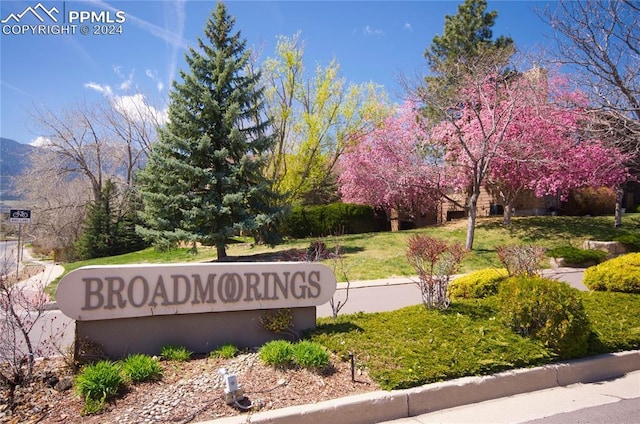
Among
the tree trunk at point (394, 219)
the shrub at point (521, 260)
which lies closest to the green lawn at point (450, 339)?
the shrub at point (521, 260)

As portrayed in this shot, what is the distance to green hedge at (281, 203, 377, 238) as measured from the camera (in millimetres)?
25031

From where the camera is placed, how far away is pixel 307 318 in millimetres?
5781

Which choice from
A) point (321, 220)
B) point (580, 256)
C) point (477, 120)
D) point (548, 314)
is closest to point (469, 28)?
point (477, 120)

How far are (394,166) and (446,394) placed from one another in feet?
61.8

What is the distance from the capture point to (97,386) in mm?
3896

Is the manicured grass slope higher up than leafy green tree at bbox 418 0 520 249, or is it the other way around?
leafy green tree at bbox 418 0 520 249

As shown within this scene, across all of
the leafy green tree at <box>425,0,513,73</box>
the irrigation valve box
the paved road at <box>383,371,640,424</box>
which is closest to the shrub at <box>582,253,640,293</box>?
the paved road at <box>383,371,640,424</box>

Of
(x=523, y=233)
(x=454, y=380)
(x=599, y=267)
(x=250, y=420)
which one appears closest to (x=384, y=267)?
(x=599, y=267)

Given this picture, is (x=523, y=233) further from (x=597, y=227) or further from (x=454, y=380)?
(x=454, y=380)

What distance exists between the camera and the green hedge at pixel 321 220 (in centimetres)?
2503

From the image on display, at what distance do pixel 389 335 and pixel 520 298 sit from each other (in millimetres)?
1738

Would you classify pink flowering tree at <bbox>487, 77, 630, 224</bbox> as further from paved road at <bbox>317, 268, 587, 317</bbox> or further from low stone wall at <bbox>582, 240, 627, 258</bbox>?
paved road at <bbox>317, 268, 587, 317</bbox>

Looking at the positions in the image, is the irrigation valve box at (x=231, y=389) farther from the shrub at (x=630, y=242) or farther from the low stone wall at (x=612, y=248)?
the shrub at (x=630, y=242)

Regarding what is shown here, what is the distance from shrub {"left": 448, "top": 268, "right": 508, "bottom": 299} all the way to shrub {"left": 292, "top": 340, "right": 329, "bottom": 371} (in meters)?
4.83
